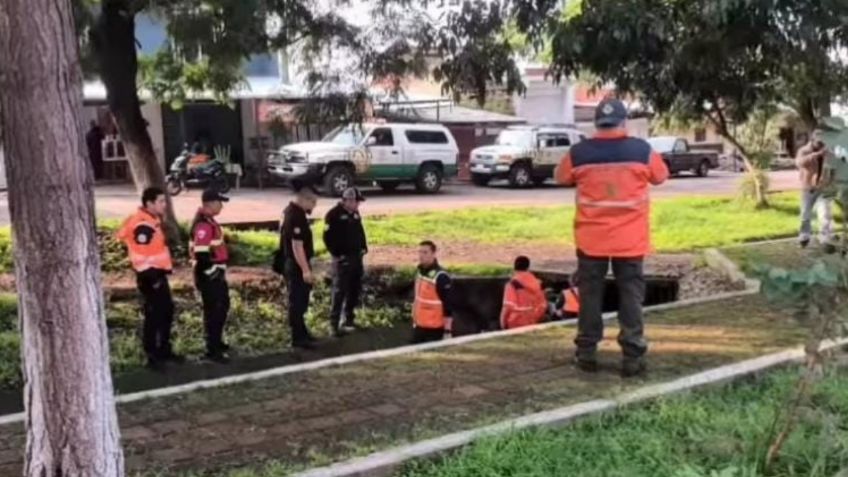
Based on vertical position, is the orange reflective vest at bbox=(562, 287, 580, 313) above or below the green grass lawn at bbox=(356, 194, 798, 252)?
above

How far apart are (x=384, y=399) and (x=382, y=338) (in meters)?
4.92

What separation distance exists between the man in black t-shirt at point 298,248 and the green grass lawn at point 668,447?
4.34 m

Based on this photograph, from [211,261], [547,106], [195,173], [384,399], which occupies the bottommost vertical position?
[384,399]

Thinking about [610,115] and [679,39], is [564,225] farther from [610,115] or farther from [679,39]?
[610,115]

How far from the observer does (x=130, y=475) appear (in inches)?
195

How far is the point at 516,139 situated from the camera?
33.4 m

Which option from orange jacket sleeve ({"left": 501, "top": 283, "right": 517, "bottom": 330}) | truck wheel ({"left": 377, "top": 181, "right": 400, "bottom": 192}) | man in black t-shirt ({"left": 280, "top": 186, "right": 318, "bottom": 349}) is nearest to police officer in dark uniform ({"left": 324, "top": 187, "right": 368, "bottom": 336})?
man in black t-shirt ({"left": 280, "top": 186, "right": 318, "bottom": 349})

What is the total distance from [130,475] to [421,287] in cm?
510

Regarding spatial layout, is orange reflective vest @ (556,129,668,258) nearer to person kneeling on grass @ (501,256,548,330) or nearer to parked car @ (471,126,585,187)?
person kneeling on grass @ (501,256,548,330)

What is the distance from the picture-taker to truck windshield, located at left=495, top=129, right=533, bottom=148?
108 ft

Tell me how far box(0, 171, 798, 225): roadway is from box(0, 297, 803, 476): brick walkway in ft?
39.0

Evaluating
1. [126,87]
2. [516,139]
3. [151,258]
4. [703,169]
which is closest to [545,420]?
[151,258]

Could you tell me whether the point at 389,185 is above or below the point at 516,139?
below

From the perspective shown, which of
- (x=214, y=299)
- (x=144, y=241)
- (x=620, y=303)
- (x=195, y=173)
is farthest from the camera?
(x=195, y=173)
